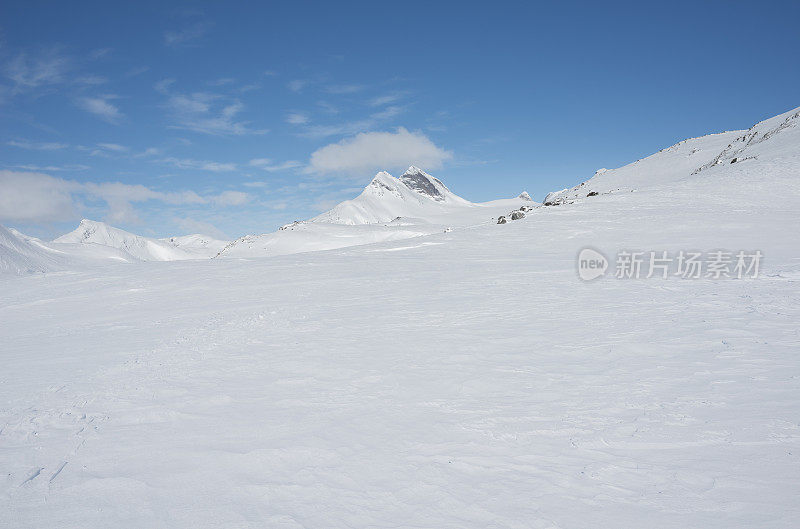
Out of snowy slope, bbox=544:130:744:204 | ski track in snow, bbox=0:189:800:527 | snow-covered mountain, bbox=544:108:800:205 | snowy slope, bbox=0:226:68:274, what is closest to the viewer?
ski track in snow, bbox=0:189:800:527

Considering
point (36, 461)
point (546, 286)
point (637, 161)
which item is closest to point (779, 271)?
point (546, 286)

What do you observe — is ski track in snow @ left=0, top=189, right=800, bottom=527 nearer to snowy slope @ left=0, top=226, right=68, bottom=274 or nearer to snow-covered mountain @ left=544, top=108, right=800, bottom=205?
snowy slope @ left=0, top=226, right=68, bottom=274

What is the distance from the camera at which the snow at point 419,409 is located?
374 centimetres

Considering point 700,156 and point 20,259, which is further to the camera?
point 700,156

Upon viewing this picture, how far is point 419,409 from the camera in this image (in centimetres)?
545

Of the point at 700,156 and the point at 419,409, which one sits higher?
the point at 700,156

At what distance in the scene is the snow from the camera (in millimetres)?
3740

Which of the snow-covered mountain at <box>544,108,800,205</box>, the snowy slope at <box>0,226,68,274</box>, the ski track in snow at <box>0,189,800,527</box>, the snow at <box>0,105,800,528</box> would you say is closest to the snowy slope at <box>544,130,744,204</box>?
the snow-covered mountain at <box>544,108,800,205</box>

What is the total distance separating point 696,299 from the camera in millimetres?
9922

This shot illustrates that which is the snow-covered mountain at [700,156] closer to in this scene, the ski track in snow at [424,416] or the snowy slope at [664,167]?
the snowy slope at [664,167]

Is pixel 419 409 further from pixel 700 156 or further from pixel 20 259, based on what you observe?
pixel 700 156

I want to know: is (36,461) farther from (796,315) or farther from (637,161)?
(637,161)

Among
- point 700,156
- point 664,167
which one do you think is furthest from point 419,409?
point 700,156

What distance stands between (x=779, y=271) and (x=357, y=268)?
600 inches
